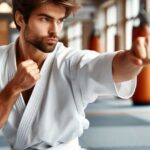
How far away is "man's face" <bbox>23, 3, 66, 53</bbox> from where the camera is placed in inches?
66.5

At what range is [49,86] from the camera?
174 centimetres

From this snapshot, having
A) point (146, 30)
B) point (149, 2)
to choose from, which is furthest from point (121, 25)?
point (146, 30)

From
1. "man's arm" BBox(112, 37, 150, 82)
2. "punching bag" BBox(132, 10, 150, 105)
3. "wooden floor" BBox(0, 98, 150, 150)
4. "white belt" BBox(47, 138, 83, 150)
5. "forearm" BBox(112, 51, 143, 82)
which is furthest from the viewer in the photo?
"punching bag" BBox(132, 10, 150, 105)

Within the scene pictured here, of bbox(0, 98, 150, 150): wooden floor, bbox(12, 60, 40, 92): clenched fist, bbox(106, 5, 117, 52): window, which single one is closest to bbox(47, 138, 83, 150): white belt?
bbox(12, 60, 40, 92): clenched fist

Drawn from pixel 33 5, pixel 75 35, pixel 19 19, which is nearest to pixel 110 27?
pixel 75 35

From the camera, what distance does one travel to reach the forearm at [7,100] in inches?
63.4

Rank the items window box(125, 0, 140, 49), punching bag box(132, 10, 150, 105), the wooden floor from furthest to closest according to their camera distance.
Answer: window box(125, 0, 140, 49), punching bag box(132, 10, 150, 105), the wooden floor

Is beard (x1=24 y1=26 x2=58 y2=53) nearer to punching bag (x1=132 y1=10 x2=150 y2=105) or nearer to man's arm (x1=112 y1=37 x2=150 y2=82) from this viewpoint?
man's arm (x1=112 y1=37 x2=150 y2=82)

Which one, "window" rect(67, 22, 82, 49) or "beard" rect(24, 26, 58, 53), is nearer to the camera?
"beard" rect(24, 26, 58, 53)

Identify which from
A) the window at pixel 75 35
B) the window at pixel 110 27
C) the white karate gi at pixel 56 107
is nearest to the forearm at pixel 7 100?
the white karate gi at pixel 56 107

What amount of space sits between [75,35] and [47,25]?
20.4m

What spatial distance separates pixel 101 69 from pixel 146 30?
258 inches

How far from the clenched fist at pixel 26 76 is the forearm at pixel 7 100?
30mm

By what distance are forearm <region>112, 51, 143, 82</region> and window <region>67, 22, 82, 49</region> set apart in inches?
739
